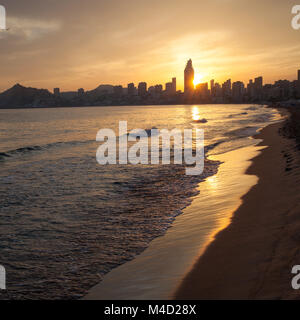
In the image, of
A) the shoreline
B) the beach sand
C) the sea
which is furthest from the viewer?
the sea

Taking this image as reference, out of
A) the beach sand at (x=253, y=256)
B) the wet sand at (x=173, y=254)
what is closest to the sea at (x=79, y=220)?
the wet sand at (x=173, y=254)

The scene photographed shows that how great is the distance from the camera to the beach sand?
14.3 ft

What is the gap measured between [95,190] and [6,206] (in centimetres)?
357

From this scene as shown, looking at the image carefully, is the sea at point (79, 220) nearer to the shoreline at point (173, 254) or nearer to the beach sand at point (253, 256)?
the shoreline at point (173, 254)

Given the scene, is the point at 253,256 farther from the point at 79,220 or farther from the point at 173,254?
the point at 79,220

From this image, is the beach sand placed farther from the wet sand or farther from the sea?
the sea

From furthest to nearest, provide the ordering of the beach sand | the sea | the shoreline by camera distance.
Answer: the sea → the shoreline → the beach sand

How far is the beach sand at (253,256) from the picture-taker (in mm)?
4355

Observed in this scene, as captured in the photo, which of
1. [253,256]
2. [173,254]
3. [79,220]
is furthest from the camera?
[79,220]

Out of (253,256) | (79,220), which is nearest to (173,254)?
(253,256)

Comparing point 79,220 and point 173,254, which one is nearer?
point 173,254

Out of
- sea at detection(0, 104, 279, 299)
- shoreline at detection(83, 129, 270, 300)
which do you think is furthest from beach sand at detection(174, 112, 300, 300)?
sea at detection(0, 104, 279, 299)

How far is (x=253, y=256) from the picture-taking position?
17.6 feet
